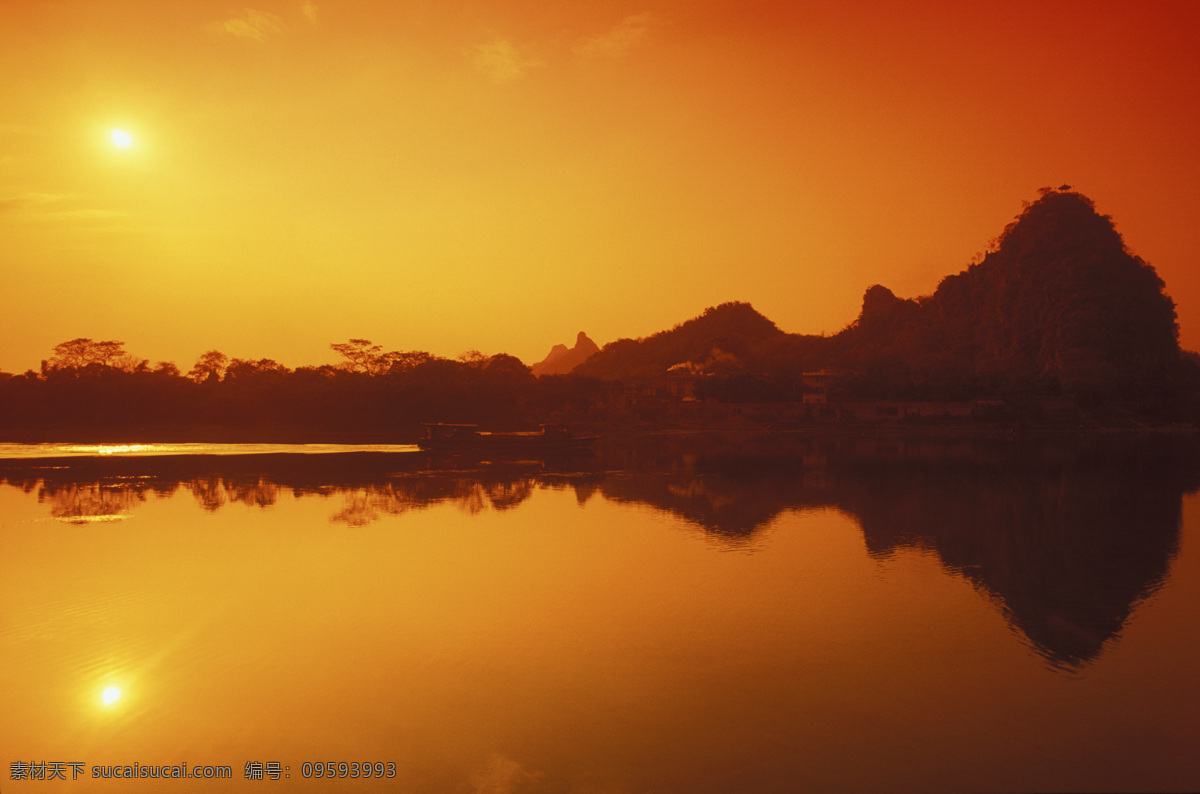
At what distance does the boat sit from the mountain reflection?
9.89ft

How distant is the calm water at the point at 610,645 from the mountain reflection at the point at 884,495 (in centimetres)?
14

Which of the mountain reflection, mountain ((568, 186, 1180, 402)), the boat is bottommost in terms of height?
the mountain reflection

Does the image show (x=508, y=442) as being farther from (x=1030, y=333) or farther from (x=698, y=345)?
(x=698, y=345)

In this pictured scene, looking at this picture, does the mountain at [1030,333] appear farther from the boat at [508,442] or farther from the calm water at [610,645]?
the calm water at [610,645]

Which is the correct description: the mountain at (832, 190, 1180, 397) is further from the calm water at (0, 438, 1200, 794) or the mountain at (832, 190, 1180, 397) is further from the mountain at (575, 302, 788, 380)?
the calm water at (0, 438, 1200, 794)

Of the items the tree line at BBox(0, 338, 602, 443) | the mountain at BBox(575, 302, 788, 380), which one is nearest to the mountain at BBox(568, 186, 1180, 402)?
the mountain at BBox(575, 302, 788, 380)

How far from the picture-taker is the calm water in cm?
585

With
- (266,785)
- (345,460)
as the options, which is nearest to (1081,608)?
(266,785)

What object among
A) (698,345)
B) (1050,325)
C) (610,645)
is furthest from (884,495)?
(698,345)

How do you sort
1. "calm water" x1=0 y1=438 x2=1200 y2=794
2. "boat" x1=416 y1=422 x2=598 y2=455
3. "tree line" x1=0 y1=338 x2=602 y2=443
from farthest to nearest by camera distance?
"tree line" x1=0 y1=338 x2=602 y2=443
"boat" x1=416 y1=422 x2=598 y2=455
"calm water" x1=0 y1=438 x2=1200 y2=794

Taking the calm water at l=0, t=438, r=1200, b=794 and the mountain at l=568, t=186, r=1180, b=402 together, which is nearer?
the calm water at l=0, t=438, r=1200, b=794

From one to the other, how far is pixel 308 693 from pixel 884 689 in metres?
5.34

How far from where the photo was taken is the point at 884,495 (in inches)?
801

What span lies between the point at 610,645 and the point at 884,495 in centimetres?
1421
